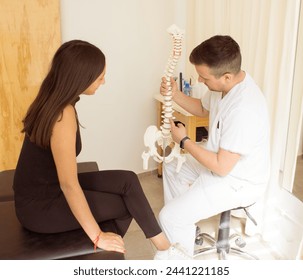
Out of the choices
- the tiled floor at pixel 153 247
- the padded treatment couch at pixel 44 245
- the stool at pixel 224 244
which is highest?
the padded treatment couch at pixel 44 245

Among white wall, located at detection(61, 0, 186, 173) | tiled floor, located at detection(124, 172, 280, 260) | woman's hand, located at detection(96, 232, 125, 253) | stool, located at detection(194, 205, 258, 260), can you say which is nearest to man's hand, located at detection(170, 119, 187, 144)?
stool, located at detection(194, 205, 258, 260)

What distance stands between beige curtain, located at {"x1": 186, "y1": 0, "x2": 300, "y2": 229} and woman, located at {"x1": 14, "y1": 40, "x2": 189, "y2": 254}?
882mm

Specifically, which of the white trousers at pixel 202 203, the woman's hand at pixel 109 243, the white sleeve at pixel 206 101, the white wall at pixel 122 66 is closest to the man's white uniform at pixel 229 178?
the white trousers at pixel 202 203

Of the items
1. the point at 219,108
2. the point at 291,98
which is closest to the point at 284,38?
the point at 291,98

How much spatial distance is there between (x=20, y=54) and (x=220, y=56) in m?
1.39

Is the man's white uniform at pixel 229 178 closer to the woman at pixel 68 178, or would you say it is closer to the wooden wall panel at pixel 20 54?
the woman at pixel 68 178

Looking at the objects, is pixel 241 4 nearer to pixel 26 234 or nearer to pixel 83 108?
pixel 83 108

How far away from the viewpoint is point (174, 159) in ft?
6.81

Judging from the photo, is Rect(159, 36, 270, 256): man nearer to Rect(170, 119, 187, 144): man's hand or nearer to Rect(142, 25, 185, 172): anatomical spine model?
Rect(170, 119, 187, 144): man's hand

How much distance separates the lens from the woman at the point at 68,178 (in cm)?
135

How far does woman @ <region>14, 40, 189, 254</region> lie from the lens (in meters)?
1.35

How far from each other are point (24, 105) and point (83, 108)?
42 cm

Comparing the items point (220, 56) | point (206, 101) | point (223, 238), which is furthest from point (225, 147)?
point (223, 238)

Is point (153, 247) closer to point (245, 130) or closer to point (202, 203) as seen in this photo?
point (202, 203)
